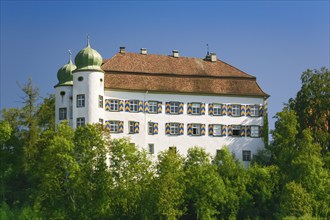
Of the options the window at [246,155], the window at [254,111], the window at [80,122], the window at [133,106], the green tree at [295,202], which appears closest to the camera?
the green tree at [295,202]

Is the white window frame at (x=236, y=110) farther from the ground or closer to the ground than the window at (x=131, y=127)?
farther from the ground

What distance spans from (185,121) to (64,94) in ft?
33.9

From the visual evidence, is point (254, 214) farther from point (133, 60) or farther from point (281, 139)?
point (133, 60)

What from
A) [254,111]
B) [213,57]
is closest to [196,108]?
[254,111]

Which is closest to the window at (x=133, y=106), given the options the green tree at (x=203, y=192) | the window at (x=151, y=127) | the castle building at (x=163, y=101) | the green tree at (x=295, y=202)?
the castle building at (x=163, y=101)

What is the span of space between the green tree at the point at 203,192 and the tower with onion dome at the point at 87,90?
9.22m

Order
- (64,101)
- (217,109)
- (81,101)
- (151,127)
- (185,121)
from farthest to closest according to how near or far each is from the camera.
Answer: (217,109) → (185,121) → (151,127) → (64,101) → (81,101)

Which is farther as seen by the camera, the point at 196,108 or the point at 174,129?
the point at 196,108

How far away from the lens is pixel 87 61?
72.6 metres

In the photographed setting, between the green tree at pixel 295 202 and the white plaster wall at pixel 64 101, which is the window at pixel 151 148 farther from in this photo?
the green tree at pixel 295 202

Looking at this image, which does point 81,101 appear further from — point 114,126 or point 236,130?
point 236,130

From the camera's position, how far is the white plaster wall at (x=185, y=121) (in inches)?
2904

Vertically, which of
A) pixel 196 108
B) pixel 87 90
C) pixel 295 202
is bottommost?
pixel 295 202

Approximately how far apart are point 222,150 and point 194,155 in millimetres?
3574
